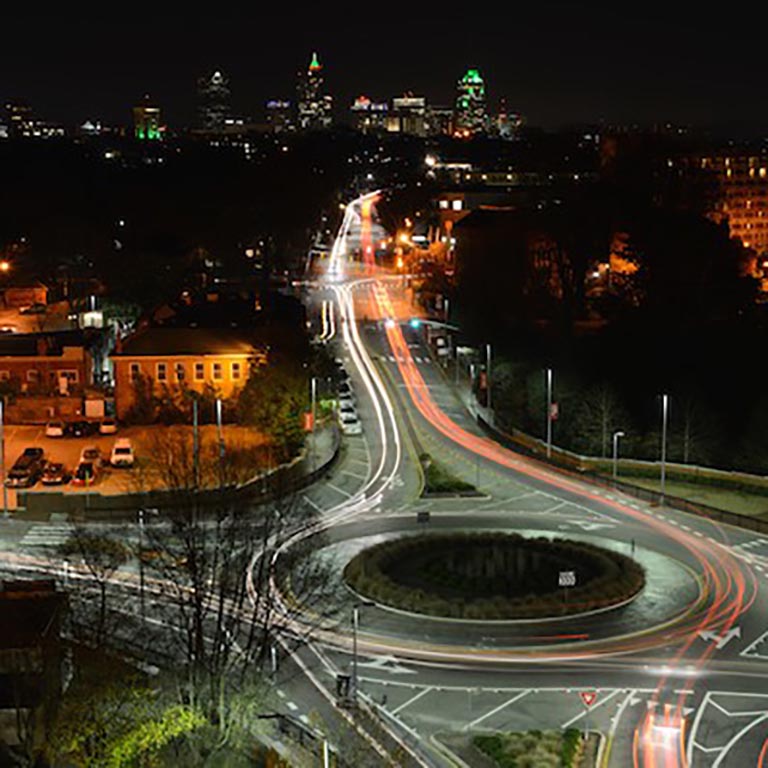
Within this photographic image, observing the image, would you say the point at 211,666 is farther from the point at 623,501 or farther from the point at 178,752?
the point at 623,501

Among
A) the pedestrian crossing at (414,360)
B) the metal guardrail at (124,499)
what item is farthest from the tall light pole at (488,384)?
the metal guardrail at (124,499)

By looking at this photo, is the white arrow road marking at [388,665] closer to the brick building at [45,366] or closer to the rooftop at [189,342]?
the rooftop at [189,342]

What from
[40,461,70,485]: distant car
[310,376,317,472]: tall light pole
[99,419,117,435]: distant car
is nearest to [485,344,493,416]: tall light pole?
[310,376,317,472]: tall light pole

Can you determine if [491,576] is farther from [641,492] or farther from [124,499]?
[124,499]

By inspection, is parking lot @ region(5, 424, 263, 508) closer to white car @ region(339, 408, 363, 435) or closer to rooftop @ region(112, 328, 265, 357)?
rooftop @ region(112, 328, 265, 357)

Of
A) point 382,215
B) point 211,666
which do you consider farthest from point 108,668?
point 382,215

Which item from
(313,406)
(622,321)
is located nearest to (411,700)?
(313,406)
